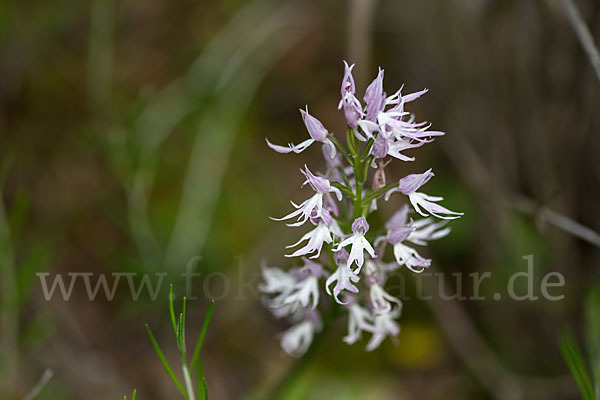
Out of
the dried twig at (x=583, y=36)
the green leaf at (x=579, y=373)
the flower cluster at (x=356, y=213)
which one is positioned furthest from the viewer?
the dried twig at (x=583, y=36)

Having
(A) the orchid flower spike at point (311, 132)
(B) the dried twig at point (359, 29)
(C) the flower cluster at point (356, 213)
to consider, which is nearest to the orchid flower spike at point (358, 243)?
(C) the flower cluster at point (356, 213)

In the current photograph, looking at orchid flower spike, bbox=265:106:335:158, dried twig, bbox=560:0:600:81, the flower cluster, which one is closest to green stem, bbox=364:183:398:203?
the flower cluster

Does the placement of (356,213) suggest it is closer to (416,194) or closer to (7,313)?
(416,194)

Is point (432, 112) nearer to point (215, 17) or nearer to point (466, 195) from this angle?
point (466, 195)

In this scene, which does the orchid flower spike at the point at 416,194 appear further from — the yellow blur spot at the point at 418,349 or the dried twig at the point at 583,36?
the yellow blur spot at the point at 418,349

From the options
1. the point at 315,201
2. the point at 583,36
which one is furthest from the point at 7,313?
the point at 583,36
